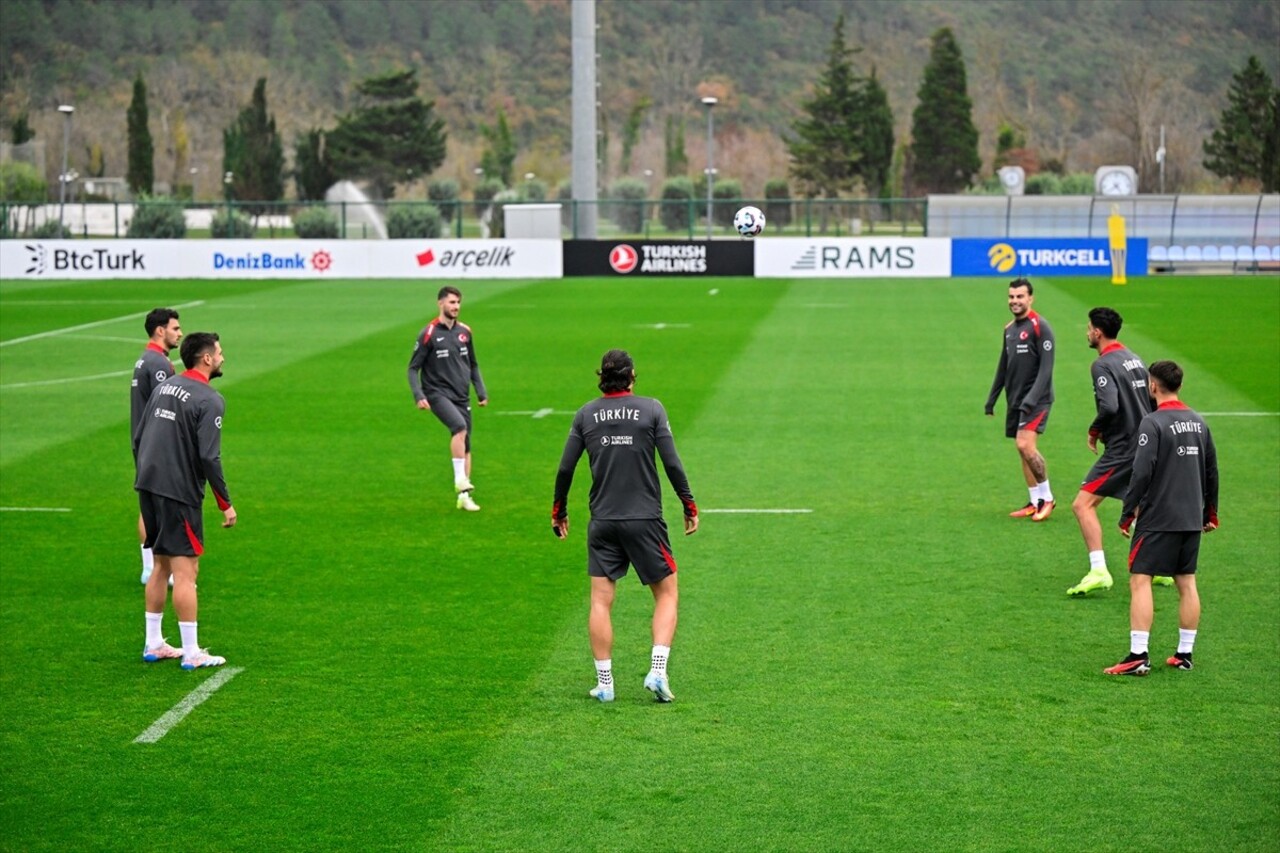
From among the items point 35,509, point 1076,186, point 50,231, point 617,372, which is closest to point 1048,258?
point 50,231

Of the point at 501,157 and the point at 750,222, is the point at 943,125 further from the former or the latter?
the point at 750,222

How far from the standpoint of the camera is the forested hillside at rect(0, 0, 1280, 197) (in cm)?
14550

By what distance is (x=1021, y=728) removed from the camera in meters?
9.41

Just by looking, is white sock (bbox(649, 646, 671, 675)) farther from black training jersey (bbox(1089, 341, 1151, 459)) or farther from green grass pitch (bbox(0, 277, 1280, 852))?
black training jersey (bbox(1089, 341, 1151, 459))

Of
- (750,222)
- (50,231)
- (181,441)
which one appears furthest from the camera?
(50,231)

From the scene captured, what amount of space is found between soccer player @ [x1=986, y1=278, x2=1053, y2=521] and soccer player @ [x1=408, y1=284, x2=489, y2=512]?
5.07 meters

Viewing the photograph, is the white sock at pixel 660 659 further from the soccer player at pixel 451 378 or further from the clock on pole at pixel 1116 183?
the clock on pole at pixel 1116 183

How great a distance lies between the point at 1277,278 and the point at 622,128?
108810mm

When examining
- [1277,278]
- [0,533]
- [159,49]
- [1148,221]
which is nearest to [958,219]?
[1148,221]

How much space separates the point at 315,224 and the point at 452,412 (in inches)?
1909

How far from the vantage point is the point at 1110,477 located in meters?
12.1

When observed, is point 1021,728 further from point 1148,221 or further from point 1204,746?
point 1148,221

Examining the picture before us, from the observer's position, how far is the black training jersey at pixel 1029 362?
14992 mm

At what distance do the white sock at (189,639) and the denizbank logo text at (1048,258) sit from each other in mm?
40030
